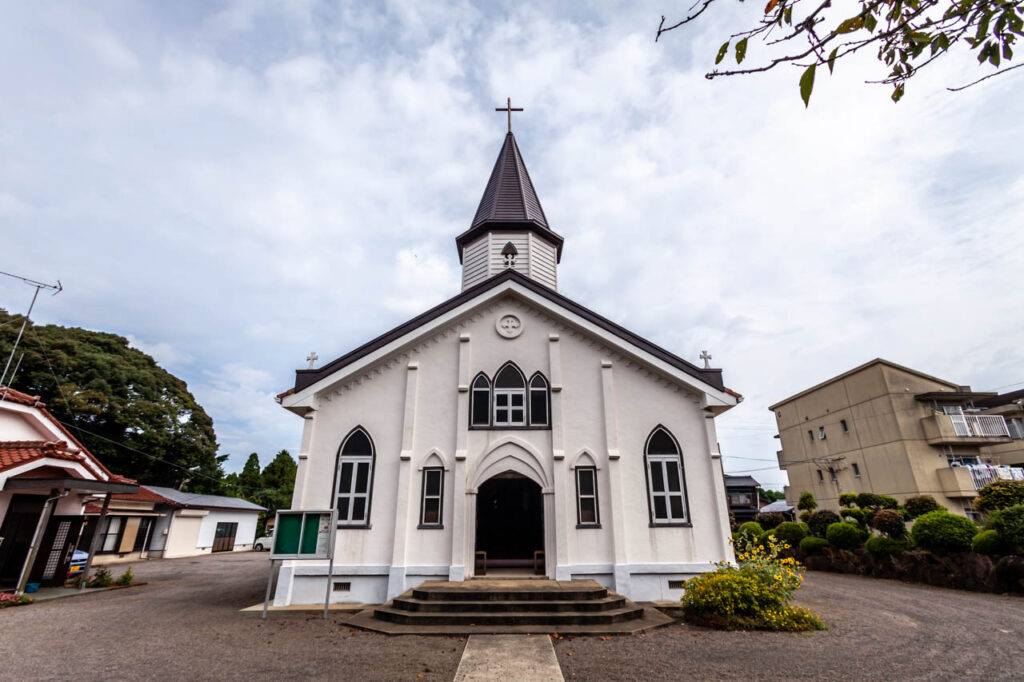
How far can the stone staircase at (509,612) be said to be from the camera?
8.27 m

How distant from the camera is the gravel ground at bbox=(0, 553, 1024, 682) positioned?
19.6ft

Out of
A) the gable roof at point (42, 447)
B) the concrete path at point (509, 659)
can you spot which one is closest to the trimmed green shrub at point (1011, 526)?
the concrete path at point (509, 659)

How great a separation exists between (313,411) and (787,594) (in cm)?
1099

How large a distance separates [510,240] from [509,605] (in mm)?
11454

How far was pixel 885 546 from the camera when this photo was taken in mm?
15562

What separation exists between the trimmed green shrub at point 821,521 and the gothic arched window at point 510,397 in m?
15.4

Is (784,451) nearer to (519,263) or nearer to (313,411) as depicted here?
(519,263)

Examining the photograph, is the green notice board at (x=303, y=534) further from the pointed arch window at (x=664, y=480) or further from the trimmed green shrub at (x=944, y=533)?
the trimmed green shrub at (x=944, y=533)

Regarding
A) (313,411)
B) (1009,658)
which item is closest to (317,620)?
(313,411)

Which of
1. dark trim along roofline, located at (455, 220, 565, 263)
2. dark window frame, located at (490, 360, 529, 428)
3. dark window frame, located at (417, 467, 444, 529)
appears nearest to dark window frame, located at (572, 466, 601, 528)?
dark window frame, located at (490, 360, 529, 428)

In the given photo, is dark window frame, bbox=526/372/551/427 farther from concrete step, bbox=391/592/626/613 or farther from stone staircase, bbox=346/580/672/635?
concrete step, bbox=391/592/626/613

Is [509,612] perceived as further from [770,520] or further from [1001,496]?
[770,520]

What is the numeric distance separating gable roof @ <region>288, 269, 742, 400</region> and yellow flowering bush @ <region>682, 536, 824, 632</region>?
4.21m

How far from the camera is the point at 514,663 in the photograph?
6395 millimetres
